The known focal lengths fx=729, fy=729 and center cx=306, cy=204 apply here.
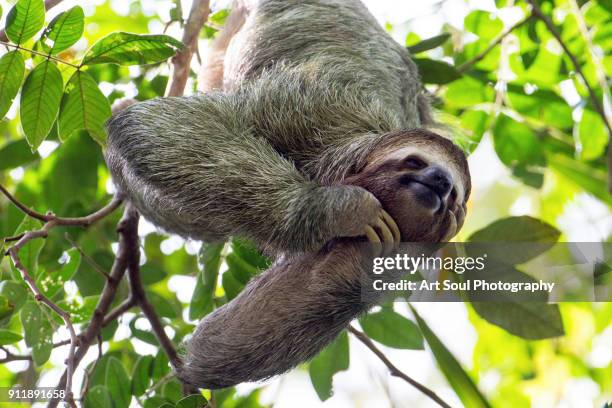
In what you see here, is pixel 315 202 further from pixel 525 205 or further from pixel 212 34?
pixel 525 205

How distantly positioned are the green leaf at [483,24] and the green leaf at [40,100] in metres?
3.24

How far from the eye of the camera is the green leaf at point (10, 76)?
358 centimetres

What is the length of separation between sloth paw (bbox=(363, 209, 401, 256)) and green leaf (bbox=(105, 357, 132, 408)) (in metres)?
1.87

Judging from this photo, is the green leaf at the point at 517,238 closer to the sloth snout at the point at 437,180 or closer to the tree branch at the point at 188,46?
the sloth snout at the point at 437,180

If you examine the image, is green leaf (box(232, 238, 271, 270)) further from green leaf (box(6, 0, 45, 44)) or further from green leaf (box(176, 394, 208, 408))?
green leaf (box(6, 0, 45, 44))

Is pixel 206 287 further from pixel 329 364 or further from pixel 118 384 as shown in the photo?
pixel 329 364

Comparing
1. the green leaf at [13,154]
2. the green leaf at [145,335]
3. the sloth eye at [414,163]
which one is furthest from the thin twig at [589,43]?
the green leaf at [13,154]

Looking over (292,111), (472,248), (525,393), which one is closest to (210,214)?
(292,111)

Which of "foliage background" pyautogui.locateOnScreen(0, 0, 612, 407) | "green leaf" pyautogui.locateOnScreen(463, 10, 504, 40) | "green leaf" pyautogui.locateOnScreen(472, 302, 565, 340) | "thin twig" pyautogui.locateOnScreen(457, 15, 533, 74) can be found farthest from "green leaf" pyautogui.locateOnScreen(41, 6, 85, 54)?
"green leaf" pyautogui.locateOnScreen(463, 10, 504, 40)

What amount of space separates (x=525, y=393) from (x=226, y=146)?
183 inches

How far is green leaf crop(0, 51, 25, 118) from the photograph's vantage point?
3578mm

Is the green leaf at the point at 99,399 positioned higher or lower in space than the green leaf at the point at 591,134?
higher

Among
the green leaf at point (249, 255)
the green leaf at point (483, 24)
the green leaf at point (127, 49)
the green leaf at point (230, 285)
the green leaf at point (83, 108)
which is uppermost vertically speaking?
the green leaf at point (127, 49)

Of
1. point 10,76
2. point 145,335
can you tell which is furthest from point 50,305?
point 145,335
